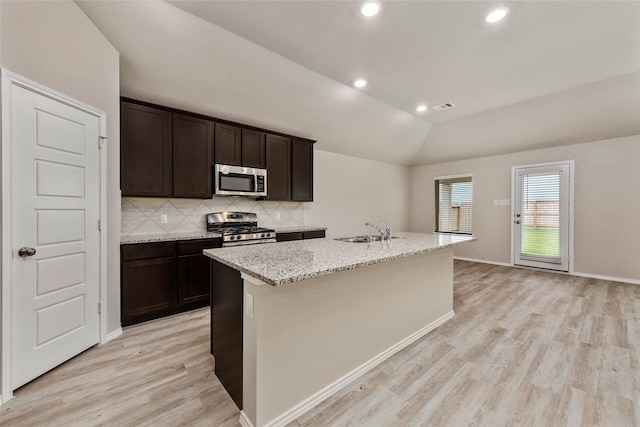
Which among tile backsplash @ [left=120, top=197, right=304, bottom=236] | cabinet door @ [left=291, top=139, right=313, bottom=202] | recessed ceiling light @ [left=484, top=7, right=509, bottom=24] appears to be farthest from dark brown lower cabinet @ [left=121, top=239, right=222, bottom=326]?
recessed ceiling light @ [left=484, top=7, right=509, bottom=24]

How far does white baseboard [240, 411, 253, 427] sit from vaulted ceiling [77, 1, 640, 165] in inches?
117

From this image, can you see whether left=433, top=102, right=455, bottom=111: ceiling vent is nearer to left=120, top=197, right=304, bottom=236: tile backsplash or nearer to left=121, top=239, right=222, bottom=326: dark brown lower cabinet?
left=120, top=197, right=304, bottom=236: tile backsplash

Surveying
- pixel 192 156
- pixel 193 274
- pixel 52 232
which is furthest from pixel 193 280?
pixel 192 156

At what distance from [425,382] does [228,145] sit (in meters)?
3.45

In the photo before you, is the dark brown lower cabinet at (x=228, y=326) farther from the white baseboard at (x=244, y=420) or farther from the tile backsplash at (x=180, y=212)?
the tile backsplash at (x=180, y=212)

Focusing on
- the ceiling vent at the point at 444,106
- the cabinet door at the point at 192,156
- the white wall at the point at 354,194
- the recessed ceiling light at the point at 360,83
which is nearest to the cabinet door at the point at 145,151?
the cabinet door at the point at 192,156

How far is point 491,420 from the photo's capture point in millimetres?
1521

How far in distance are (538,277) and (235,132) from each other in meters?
5.67

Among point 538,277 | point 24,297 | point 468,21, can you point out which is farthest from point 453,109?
point 24,297

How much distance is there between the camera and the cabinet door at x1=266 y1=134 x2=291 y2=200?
409cm

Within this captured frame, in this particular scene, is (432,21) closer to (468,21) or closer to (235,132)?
(468,21)

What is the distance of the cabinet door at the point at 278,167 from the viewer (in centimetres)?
409

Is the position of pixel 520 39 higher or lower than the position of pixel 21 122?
higher

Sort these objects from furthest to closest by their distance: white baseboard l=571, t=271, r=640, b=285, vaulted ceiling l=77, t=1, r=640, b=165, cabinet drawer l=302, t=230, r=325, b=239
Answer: cabinet drawer l=302, t=230, r=325, b=239 < white baseboard l=571, t=271, r=640, b=285 < vaulted ceiling l=77, t=1, r=640, b=165
